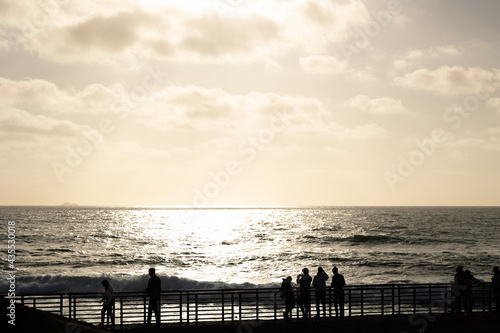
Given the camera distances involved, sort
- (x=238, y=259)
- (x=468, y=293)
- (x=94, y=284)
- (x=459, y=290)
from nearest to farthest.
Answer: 1. (x=459, y=290)
2. (x=468, y=293)
3. (x=94, y=284)
4. (x=238, y=259)

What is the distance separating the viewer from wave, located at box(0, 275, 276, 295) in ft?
153

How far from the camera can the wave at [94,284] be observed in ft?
153

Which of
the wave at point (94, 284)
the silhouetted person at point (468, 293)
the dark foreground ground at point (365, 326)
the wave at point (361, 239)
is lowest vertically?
the wave at point (94, 284)

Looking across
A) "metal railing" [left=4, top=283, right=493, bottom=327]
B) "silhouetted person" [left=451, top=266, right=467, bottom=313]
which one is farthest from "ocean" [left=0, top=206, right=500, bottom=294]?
"silhouetted person" [left=451, top=266, right=467, bottom=313]

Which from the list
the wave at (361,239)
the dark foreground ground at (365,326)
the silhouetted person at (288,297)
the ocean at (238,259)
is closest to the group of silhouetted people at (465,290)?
the dark foreground ground at (365,326)

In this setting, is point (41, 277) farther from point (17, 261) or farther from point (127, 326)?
point (127, 326)

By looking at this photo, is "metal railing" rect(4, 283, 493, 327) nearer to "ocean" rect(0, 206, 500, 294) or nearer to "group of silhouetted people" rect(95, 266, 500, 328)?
"group of silhouetted people" rect(95, 266, 500, 328)

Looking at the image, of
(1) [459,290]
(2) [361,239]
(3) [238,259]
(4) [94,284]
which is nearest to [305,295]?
(1) [459,290]

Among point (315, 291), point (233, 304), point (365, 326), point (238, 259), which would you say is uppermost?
point (315, 291)

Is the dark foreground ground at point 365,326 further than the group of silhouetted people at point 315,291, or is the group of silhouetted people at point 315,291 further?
the group of silhouetted people at point 315,291

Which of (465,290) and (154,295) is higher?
(154,295)

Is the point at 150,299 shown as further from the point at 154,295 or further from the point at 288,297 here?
the point at 288,297

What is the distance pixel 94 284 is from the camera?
4788 centimetres

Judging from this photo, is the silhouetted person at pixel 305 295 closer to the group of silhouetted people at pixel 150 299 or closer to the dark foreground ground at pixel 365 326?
the dark foreground ground at pixel 365 326
